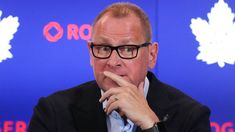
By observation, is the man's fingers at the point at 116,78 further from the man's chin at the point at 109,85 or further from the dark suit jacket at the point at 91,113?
the dark suit jacket at the point at 91,113

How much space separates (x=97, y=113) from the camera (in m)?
1.43

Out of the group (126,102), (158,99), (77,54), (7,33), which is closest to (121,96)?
(126,102)

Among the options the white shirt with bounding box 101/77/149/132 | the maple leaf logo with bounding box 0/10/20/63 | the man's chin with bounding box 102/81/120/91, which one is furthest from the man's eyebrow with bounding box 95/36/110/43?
the maple leaf logo with bounding box 0/10/20/63

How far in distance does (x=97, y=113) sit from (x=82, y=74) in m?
0.55

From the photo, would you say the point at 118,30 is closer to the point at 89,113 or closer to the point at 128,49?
the point at 128,49

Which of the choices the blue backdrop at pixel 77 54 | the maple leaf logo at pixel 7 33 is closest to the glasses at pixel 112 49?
the blue backdrop at pixel 77 54

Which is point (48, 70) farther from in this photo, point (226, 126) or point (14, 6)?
point (226, 126)

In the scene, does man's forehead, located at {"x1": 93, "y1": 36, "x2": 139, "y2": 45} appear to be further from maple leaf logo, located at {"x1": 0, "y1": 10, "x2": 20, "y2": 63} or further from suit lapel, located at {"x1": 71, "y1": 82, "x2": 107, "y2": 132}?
maple leaf logo, located at {"x1": 0, "y1": 10, "x2": 20, "y2": 63}

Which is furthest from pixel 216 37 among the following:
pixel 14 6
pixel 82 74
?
pixel 14 6

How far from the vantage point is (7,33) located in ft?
6.43

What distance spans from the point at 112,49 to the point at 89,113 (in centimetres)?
26

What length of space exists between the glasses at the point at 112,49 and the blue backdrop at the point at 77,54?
0.59 metres

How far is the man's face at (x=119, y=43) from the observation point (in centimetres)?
128

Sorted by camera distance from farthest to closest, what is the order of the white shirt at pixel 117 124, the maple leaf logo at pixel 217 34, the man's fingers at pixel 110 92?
the maple leaf logo at pixel 217 34 < the white shirt at pixel 117 124 < the man's fingers at pixel 110 92
